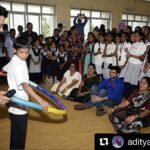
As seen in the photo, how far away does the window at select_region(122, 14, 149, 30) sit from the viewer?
1563cm

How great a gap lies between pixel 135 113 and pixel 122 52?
2297 mm

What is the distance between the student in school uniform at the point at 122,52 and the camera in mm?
6203

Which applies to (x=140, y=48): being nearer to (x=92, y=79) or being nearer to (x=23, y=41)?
(x=92, y=79)

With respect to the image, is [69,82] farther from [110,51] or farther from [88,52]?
[110,51]

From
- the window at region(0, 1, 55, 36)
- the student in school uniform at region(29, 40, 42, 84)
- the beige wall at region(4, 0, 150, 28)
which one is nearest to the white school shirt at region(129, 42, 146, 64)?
the student in school uniform at region(29, 40, 42, 84)

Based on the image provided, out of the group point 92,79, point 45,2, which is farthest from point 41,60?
point 45,2

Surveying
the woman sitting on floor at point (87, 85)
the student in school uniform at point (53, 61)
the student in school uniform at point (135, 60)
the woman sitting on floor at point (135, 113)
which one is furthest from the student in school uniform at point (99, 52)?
the woman sitting on floor at point (135, 113)

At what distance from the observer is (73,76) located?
21.5 ft

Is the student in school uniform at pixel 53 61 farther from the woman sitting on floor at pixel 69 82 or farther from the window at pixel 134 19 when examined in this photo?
the window at pixel 134 19

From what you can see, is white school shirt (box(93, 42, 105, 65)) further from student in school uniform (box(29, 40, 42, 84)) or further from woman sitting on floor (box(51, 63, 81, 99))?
student in school uniform (box(29, 40, 42, 84))

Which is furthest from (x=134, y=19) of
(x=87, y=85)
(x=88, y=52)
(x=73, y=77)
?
(x=87, y=85)

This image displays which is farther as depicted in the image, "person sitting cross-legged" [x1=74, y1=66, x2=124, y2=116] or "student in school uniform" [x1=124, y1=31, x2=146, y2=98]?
"student in school uniform" [x1=124, y1=31, x2=146, y2=98]

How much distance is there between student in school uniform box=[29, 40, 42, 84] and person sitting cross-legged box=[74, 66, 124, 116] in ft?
9.22

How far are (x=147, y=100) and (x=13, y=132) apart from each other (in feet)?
7.43
